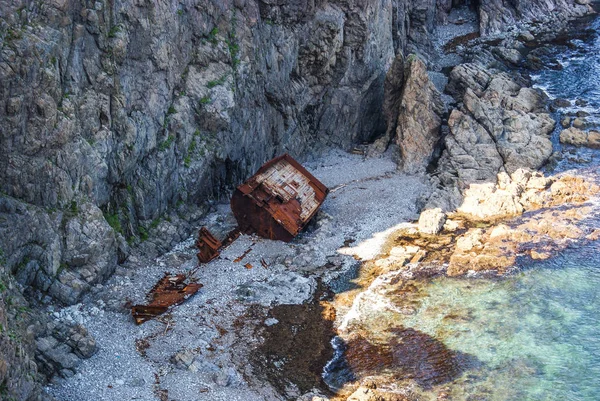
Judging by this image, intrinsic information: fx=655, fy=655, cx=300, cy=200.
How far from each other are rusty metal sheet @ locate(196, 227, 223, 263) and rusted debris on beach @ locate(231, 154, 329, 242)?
2.62 metres

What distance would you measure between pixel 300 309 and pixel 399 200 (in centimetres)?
1418

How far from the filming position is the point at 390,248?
134ft

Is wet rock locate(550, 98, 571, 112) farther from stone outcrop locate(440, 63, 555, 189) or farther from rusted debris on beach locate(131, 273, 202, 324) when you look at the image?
rusted debris on beach locate(131, 273, 202, 324)

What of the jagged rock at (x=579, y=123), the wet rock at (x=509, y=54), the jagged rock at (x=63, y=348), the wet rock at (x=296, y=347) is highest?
the wet rock at (x=509, y=54)

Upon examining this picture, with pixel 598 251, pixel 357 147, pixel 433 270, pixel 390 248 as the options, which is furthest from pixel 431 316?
pixel 357 147

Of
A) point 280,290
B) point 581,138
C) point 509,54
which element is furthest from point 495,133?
point 280,290

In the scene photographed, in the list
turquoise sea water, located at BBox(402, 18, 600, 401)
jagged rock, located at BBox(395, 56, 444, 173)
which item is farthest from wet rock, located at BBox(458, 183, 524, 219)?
jagged rock, located at BBox(395, 56, 444, 173)

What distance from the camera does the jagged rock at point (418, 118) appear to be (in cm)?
5162

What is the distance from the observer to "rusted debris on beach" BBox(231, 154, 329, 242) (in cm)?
4053

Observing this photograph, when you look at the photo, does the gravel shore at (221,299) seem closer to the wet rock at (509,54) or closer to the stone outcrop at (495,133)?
the stone outcrop at (495,133)

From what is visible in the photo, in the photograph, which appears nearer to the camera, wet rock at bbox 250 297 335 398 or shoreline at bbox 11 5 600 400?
shoreline at bbox 11 5 600 400

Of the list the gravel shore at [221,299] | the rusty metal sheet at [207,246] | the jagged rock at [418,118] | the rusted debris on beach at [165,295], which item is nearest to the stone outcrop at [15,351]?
the gravel shore at [221,299]

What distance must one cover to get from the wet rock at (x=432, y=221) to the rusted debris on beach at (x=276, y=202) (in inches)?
262

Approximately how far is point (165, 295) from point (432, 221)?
18138mm
